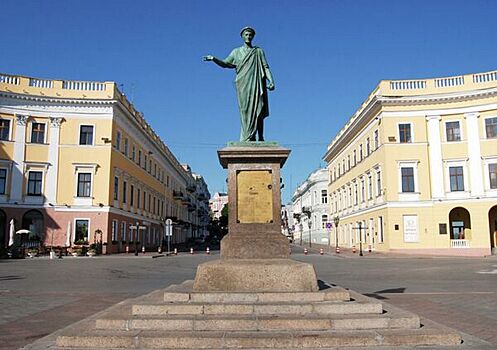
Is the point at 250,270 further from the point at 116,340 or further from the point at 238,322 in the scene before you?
the point at 116,340

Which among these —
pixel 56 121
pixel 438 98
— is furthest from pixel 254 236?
pixel 438 98

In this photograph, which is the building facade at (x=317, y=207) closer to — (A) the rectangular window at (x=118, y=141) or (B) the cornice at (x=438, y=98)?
(B) the cornice at (x=438, y=98)

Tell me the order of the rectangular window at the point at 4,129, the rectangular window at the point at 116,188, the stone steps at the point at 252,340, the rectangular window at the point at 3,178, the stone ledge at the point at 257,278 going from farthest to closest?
1. the rectangular window at the point at 116,188
2. the rectangular window at the point at 4,129
3. the rectangular window at the point at 3,178
4. the stone ledge at the point at 257,278
5. the stone steps at the point at 252,340

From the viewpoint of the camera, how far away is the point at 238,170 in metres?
9.16

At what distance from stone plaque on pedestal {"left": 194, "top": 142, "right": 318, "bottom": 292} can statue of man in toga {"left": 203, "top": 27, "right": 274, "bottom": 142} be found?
649mm

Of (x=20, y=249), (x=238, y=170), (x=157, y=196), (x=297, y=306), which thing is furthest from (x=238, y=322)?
(x=157, y=196)

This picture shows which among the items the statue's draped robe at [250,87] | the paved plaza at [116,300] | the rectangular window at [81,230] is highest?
the statue's draped robe at [250,87]

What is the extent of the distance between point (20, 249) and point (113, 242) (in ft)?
23.9

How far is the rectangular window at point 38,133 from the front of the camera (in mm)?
37406

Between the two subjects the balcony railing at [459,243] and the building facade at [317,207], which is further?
the building facade at [317,207]

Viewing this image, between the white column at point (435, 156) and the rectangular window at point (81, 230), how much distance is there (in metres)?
27.4

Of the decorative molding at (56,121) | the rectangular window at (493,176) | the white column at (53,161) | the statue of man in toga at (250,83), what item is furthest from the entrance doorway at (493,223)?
the decorative molding at (56,121)

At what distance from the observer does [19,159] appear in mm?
36562

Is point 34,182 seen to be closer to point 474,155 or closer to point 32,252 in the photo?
point 32,252
